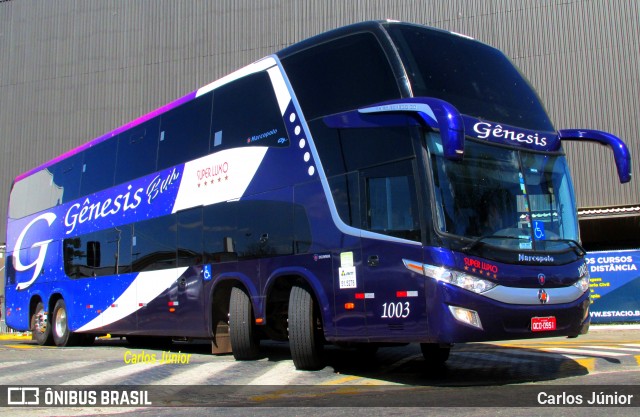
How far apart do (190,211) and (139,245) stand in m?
1.98

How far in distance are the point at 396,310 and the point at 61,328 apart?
35.5ft

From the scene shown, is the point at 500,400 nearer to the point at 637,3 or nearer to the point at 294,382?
the point at 294,382

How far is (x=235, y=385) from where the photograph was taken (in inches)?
331

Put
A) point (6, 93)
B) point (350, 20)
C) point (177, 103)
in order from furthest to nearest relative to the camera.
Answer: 1. point (6, 93)
2. point (350, 20)
3. point (177, 103)

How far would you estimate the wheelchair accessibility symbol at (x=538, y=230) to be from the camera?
312 inches

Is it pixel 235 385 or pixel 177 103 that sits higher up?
pixel 177 103

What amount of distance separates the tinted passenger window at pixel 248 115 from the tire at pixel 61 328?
7051mm

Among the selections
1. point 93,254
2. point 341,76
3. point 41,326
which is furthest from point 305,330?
point 41,326

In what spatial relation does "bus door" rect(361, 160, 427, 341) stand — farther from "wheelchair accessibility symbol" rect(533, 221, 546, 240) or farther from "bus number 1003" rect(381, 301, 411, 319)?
"wheelchair accessibility symbol" rect(533, 221, 546, 240)

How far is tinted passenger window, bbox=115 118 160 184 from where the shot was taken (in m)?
12.9

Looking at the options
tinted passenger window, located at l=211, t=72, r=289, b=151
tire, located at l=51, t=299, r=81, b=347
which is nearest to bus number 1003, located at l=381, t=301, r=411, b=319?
tinted passenger window, located at l=211, t=72, r=289, b=151

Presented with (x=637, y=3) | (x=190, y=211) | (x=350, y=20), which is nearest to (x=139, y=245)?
(x=190, y=211)

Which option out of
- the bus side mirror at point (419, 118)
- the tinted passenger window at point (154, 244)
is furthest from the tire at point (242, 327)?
the bus side mirror at point (419, 118)

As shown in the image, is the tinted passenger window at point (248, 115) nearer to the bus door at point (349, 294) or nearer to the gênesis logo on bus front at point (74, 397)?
the bus door at point (349, 294)
